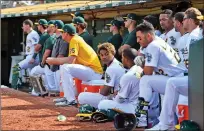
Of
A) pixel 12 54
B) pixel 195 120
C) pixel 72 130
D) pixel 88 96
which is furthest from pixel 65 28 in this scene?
pixel 12 54

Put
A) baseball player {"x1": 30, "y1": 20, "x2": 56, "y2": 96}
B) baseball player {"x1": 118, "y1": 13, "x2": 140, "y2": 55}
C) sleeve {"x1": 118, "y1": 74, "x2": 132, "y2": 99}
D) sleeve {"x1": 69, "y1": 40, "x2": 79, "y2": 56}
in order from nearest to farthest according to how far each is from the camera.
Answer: sleeve {"x1": 118, "y1": 74, "x2": 132, "y2": 99}
baseball player {"x1": 118, "y1": 13, "x2": 140, "y2": 55}
sleeve {"x1": 69, "y1": 40, "x2": 79, "y2": 56}
baseball player {"x1": 30, "y1": 20, "x2": 56, "y2": 96}

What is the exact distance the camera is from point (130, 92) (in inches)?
249

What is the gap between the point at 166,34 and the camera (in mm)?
7367

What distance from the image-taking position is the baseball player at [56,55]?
31.2 ft

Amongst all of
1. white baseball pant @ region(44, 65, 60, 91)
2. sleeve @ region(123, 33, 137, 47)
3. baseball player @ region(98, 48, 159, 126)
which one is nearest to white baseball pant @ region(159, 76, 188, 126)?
baseball player @ region(98, 48, 159, 126)

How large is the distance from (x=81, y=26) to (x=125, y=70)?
2.74 m

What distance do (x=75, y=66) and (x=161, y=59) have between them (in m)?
2.91

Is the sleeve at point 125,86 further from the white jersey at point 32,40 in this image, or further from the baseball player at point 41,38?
the white jersey at point 32,40

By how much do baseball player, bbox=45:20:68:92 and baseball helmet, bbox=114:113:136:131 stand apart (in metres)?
4.21

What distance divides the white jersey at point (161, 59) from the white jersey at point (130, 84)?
17.8 inches

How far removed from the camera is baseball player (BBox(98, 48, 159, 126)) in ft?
20.3

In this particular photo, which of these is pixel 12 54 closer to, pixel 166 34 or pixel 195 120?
pixel 166 34

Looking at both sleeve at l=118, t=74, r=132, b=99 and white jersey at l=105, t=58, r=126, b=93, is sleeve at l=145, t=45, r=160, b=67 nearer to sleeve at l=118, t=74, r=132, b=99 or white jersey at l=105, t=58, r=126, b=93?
sleeve at l=118, t=74, r=132, b=99

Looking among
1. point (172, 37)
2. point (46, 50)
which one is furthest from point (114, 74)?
point (46, 50)
